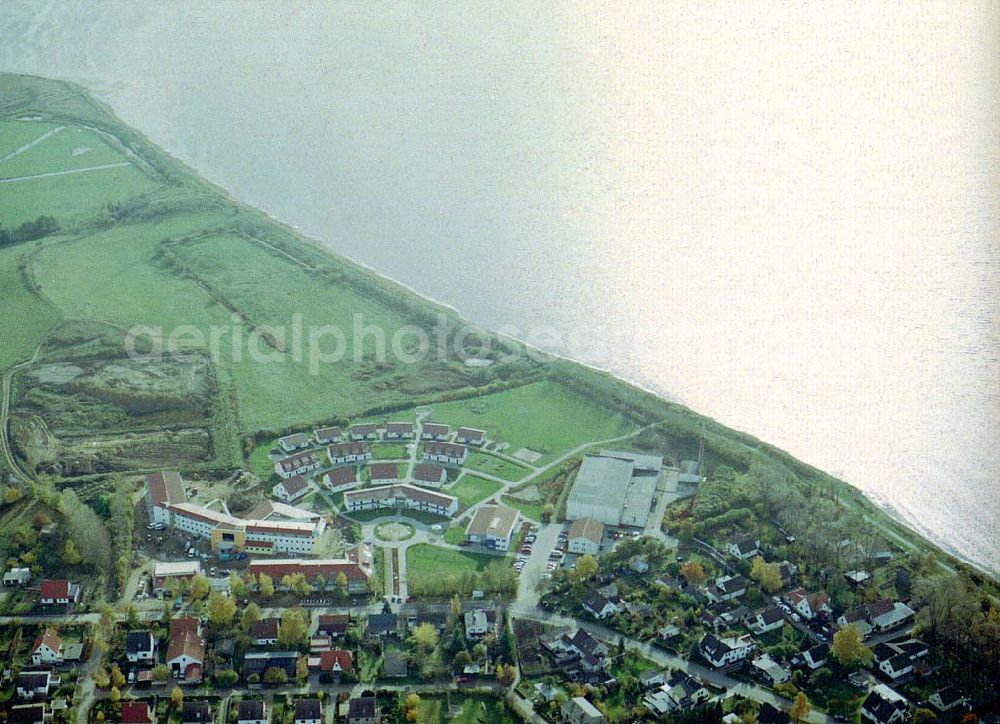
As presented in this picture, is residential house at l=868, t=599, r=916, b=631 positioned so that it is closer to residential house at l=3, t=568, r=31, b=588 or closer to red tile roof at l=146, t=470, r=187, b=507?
red tile roof at l=146, t=470, r=187, b=507

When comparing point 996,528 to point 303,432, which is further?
point 303,432

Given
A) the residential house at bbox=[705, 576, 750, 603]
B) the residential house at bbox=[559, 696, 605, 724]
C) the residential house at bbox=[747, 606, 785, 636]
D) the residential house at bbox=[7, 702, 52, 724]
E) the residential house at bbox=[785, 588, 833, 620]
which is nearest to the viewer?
the residential house at bbox=[7, 702, 52, 724]

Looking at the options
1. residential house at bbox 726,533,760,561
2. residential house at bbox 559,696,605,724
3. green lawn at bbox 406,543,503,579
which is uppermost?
residential house at bbox 726,533,760,561

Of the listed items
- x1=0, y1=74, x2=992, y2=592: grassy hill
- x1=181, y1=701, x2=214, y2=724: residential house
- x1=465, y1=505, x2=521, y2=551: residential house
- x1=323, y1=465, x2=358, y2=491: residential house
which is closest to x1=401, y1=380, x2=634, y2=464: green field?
x1=0, y1=74, x2=992, y2=592: grassy hill

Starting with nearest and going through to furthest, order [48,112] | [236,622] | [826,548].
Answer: [236,622]
[826,548]
[48,112]

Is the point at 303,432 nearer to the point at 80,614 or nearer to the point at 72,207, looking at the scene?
the point at 80,614

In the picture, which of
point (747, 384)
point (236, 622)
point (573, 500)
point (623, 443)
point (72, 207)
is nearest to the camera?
point (236, 622)

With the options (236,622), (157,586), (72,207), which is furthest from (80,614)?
(72,207)

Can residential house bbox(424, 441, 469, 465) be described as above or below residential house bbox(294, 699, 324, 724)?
above
